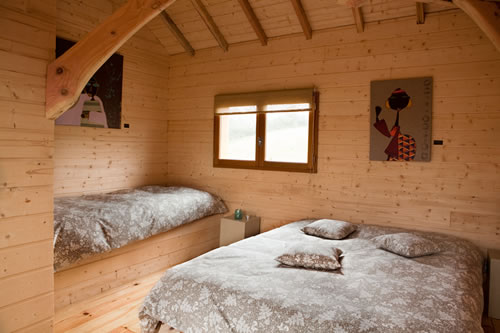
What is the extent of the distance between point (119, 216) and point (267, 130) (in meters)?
1.93

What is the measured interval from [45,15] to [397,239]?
2665mm

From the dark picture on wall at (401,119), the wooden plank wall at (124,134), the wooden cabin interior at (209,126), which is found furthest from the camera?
the wooden plank wall at (124,134)

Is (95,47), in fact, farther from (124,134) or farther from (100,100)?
(124,134)

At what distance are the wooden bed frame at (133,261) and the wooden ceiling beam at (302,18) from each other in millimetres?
2381

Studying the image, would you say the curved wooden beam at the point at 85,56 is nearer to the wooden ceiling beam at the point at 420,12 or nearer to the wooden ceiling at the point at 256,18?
the wooden ceiling at the point at 256,18

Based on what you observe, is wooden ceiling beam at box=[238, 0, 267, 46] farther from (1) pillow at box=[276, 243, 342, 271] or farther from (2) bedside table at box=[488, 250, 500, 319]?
(2) bedside table at box=[488, 250, 500, 319]

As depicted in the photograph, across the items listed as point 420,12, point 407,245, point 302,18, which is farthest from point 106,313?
point 420,12

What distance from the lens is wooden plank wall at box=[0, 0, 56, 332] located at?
5.52 ft

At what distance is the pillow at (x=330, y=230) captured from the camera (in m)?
3.01

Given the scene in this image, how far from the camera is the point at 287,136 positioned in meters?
4.07

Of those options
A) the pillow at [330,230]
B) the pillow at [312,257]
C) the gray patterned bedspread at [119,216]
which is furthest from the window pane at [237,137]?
the pillow at [312,257]

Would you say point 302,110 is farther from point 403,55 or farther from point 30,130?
point 30,130

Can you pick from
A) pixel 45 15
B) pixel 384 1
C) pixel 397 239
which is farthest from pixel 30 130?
pixel 384 1

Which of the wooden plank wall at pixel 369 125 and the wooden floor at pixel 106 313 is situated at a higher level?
the wooden plank wall at pixel 369 125
